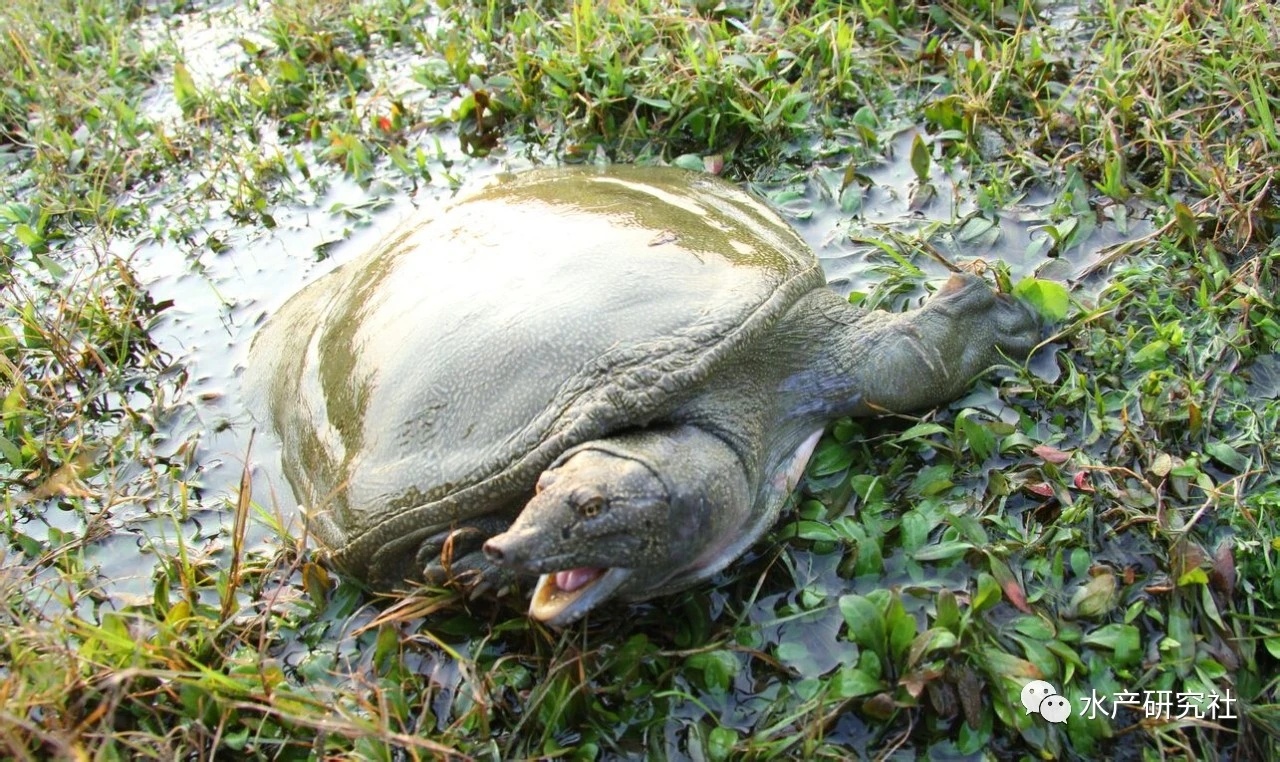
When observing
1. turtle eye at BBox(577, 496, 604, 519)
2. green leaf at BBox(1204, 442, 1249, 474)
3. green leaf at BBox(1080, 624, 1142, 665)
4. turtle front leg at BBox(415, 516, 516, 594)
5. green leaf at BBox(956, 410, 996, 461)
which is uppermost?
turtle eye at BBox(577, 496, 604, 519)

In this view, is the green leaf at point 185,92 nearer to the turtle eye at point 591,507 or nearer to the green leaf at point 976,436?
the turtle eye at point 591,507

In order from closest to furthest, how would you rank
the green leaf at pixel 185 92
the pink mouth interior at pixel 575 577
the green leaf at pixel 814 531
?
the pink mouth interior at pixel 575 577
the green leaf at pixel 814 531
the green leaf at pixel 185 92

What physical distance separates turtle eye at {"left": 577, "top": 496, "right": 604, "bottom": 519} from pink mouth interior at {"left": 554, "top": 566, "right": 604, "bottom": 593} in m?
0.15

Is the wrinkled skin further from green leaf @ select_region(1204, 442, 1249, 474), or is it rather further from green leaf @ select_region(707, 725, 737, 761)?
green leaf @ select_region(1204, 442, 1249, 474)

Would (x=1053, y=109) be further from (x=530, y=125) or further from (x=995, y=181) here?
(x=530, y=125)

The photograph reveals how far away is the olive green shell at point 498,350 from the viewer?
2.03 m

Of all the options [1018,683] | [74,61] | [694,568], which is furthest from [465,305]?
[74,61]

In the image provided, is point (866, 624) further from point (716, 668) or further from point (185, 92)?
point (185, 92)

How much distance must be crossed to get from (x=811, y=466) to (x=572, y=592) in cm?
75

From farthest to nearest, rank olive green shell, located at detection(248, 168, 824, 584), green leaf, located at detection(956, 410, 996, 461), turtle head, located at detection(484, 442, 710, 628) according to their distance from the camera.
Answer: green leaf, located at detection(956, 410, 996, 461) → olive green shell, located at detection(248, 168, 824, 584) → turtle head, located at detection(484, 442, 710, 628)

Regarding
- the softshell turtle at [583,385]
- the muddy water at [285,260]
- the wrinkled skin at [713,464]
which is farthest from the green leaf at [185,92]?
the wrinkled skin at [713,464]

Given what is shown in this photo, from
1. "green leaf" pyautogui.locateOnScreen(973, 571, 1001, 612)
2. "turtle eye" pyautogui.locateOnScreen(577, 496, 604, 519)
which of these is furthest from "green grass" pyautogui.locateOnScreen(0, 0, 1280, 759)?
"turtle eye" pyautogui.locateOnScreen(577, 496, 604, 519)

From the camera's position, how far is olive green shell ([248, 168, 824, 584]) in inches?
79.7

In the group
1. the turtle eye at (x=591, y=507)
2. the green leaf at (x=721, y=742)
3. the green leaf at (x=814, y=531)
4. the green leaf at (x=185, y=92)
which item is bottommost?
the green leaf at (x=721, y=742)
